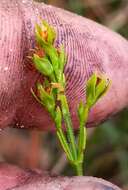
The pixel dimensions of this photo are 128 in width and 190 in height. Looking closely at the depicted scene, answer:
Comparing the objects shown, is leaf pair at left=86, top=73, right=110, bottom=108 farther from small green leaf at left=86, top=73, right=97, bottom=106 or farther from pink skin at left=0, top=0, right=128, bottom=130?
pink skin at left=0, top=0, right=128, bottom=130

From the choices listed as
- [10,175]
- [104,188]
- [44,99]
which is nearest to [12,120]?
[10,175]

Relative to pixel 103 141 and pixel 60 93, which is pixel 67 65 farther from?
pixel 103 141

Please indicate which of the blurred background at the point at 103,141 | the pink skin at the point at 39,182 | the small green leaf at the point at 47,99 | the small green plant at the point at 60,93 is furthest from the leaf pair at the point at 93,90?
the blurred background at the point at 103,141

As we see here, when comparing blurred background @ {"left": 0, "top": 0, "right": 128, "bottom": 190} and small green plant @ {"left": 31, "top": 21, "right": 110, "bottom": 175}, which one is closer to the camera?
small green plant @ {"left": 31, "top": 21, "right": 110, "bottom": 175}

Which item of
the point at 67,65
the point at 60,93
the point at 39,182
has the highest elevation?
the point at 60,93

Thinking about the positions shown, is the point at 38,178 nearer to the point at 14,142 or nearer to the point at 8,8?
the point at 8,8

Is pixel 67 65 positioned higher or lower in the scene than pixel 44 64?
lower

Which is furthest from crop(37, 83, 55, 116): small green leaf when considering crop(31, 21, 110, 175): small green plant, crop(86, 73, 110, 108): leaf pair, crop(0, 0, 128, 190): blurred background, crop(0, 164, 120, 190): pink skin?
crop(0, 0, 128, 190): blurred background

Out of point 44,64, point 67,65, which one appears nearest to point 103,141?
point 67,65

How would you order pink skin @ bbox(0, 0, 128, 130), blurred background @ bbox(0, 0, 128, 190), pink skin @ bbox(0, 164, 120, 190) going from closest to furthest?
1. pink skin @ bbox(0, 164, 120, 190)
2. pink skin @ bbox(0, 0, 128, 130)
3. blurred background @ bbox(0, 0, 128, 190)

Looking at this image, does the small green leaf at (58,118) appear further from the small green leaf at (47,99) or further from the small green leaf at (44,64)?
the small green leaf at (44,64)

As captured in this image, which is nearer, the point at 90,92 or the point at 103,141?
the point at 90,92
